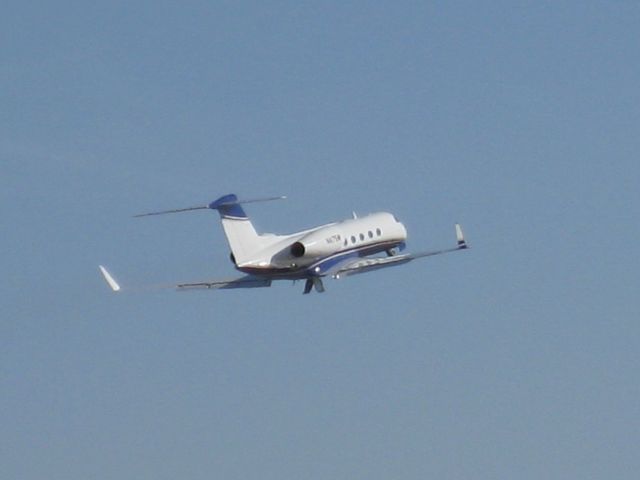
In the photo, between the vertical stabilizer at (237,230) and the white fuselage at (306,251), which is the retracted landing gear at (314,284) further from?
the vertical stabilizer at (237,230)

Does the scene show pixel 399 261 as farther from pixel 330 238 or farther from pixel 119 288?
pixel 119 288

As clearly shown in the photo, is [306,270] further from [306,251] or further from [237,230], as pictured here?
[237,230]

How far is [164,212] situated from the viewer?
16550 cm

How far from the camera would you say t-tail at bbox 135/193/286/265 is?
561ft

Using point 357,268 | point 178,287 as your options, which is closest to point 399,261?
point 357,268

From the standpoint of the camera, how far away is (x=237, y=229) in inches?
6762

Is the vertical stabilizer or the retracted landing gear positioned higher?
the vertical stabilizer

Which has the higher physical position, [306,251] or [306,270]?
[306,251]

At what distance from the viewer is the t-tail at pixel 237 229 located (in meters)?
171

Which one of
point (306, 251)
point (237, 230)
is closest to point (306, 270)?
point (306, 251)

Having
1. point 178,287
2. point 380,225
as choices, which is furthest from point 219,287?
point 380,225

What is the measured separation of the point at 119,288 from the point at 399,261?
1719cm

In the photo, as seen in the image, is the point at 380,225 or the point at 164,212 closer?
the point at 164,212

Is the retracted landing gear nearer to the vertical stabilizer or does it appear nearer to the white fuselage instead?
the white fuselage
